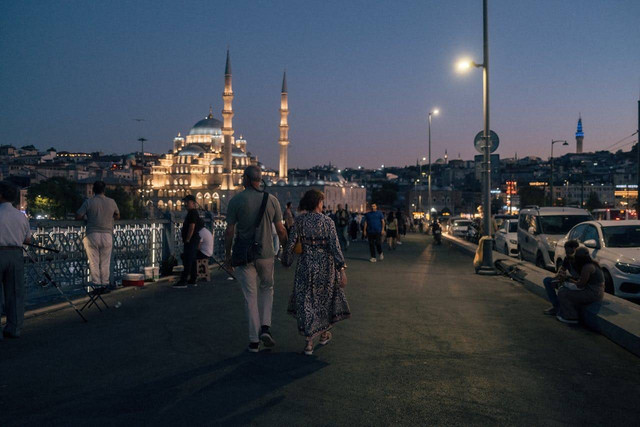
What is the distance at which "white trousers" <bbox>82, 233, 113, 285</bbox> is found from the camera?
9344 mm

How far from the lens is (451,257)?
20.1m

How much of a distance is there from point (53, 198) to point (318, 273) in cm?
10166

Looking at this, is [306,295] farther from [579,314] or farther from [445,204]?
[445,204]

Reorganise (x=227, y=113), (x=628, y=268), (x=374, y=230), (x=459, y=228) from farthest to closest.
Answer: (x=227, y=113)
(x=459, y=228)
(x=374, y=230)
(x=628, y=268)

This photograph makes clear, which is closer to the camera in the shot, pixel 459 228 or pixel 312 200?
pixel 312 200

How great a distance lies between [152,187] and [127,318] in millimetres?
135543

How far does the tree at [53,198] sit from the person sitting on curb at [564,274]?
324 feet

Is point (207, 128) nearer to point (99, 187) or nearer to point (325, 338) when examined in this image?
point (99, 187)

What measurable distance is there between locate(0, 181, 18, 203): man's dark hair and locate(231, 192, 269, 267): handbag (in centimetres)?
280

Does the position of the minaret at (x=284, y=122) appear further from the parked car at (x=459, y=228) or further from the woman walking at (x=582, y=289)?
the woman walking at (x=582, y=289)

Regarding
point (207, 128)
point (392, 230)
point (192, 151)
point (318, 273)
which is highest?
point (207, 128)

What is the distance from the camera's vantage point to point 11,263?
22.6 ft

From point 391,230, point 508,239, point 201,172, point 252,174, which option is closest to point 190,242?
point 252,174

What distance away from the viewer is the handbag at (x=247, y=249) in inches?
248
